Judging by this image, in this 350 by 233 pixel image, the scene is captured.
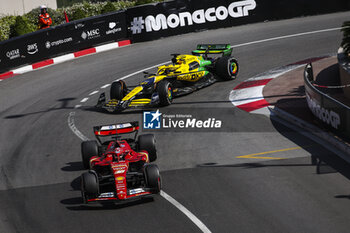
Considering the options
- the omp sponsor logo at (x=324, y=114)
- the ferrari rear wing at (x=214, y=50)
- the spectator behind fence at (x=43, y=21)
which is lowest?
the omp sponsor logo at (x=324, y=114)

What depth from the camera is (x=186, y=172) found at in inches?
508

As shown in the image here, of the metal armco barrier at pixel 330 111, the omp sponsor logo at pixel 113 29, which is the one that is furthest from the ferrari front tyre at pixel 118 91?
the omp sponsor logo at pixel 113 29

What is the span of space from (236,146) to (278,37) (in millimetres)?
13112

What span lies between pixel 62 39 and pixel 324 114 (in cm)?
1600

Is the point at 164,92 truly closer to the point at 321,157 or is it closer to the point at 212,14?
the point at 321,157

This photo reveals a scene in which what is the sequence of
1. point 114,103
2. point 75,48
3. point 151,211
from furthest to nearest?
point 75,48 → point 114,103 → point 151,211

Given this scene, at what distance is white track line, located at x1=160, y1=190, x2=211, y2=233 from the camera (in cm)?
995

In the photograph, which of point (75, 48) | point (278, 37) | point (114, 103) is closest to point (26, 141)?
point (114, 103)

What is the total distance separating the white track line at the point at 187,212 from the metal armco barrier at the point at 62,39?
1604 cm

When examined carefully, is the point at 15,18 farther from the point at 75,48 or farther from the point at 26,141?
the point at 26,141

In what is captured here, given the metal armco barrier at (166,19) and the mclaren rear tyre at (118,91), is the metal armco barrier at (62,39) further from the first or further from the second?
the mclaren rear tyre at (118,91)

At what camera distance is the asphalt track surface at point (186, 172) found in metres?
10.4

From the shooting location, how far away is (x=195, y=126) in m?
16.4

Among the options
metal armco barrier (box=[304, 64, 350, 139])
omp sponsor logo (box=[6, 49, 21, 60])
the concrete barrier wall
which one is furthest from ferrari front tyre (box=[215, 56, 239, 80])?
omp sponsor logo (box=[6, 49, 21, 60])
